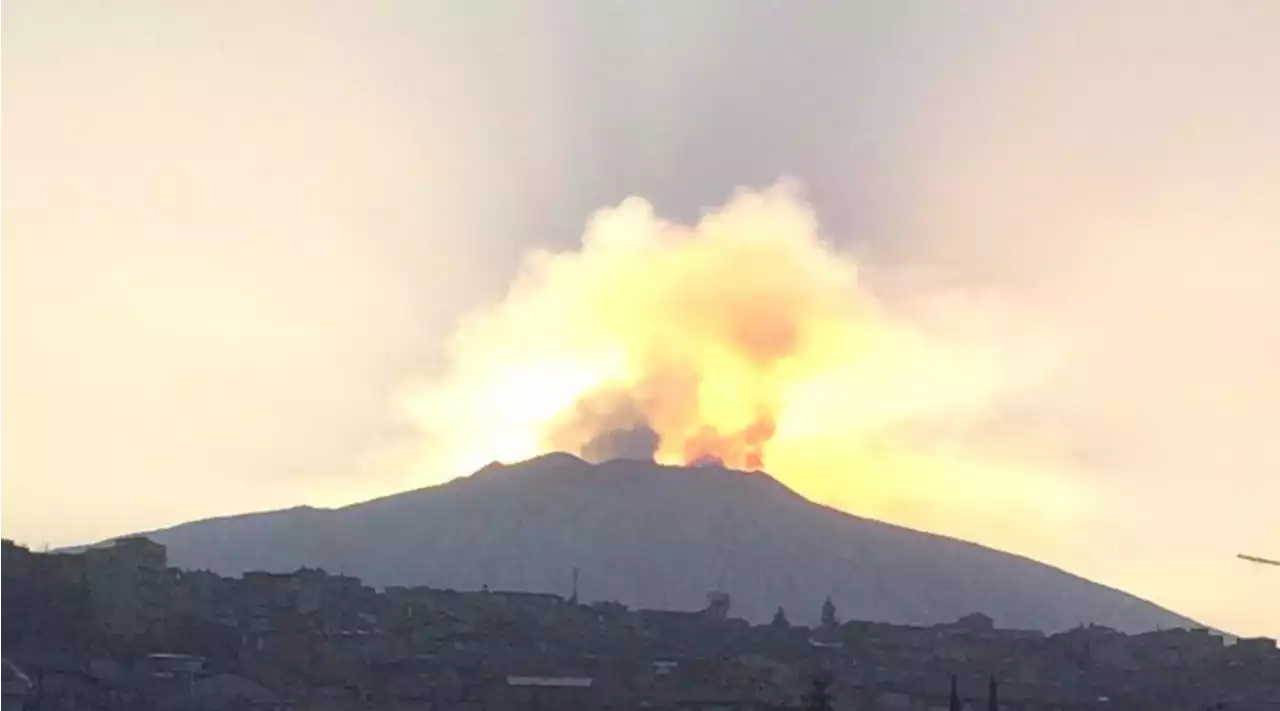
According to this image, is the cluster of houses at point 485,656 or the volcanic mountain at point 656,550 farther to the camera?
the volcanic mountain at point 656,550

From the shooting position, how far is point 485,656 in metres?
66.4

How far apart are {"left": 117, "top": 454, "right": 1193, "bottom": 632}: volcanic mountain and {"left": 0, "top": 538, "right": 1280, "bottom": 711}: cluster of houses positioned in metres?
43.3

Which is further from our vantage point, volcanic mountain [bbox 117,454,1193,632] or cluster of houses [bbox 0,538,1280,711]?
volcanic mountain [bbox 117,454,1193,632]

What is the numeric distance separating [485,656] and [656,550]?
233 feet

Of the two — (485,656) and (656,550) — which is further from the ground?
(656,550)

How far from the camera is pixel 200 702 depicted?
51156mm

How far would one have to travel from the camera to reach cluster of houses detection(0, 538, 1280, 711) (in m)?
55.8

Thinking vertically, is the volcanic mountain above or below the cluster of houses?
above

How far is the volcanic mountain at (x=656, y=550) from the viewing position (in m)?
128

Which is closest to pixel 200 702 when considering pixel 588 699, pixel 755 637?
pixel 588 699

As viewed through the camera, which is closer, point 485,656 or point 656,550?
point 485,656

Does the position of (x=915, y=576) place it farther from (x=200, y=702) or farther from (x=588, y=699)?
(x=200, y=702)

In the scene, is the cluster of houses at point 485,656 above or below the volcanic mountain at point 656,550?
below

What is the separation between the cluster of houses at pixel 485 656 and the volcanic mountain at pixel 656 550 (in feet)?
142
